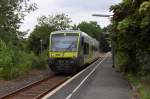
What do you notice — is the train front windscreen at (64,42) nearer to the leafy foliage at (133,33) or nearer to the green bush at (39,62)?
the leafy foliage at (133,33)

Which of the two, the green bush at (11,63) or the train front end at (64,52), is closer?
the green bush at (11,63)

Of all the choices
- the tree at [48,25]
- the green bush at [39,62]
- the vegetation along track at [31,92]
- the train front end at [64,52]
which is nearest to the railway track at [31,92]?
the vegetation along track at [31,92]

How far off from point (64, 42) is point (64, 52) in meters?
1.16

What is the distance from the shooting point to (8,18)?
40.0m

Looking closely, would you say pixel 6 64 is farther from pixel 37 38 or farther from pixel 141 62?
pixel 37 38

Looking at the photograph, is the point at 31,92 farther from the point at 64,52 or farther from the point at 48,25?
the point at 48,25

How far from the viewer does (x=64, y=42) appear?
36.3m

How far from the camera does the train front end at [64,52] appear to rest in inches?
1375

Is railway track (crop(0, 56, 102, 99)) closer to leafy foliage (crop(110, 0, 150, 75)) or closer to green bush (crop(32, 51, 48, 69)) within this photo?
leafy foliage (crop(110, 0, 150, 75))

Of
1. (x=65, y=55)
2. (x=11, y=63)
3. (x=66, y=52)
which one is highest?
(x=66, y=52)

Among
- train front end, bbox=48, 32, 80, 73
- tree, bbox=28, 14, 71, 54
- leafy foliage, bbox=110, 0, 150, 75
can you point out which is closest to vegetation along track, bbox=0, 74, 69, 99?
leafy foliage, bbox=110, 0, 150, 75

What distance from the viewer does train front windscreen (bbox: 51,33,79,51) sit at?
35812 mm

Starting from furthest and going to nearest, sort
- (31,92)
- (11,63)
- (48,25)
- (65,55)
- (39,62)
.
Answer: (48,25) → (39,62) → (65,55) → (11,63) → (31,92)

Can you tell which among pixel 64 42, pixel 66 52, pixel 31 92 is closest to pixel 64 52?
pixel 66 52
